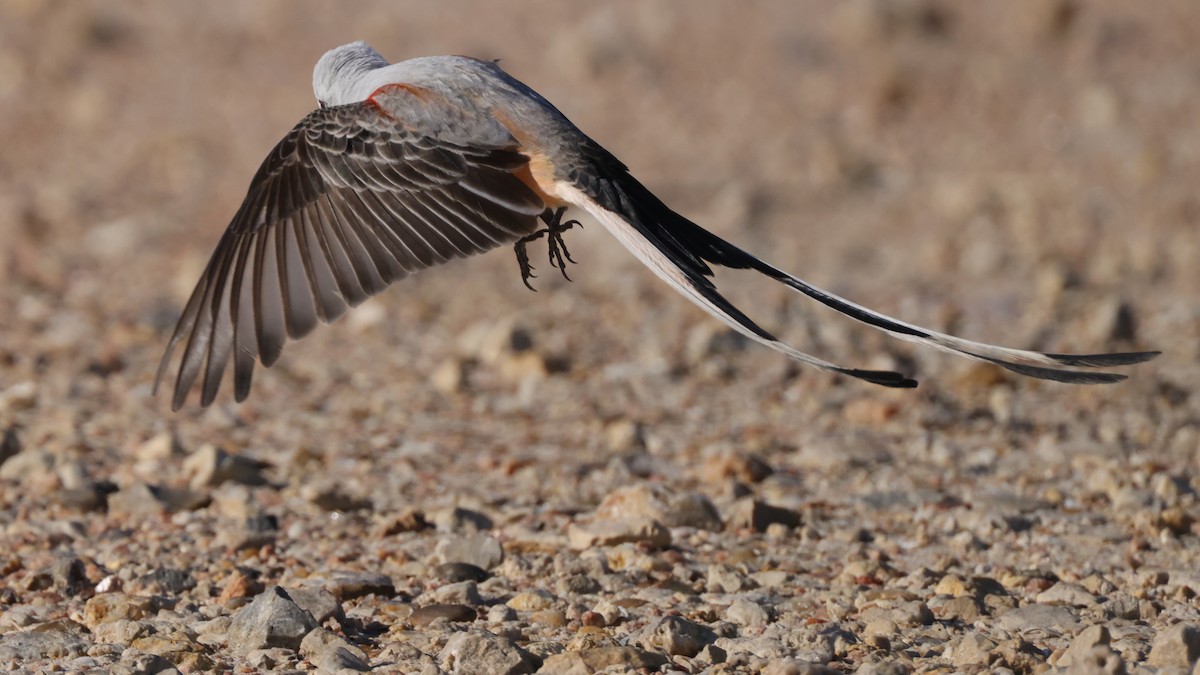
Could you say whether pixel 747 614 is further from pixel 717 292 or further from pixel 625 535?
pixel 717 292

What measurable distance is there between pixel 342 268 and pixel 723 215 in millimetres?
4565

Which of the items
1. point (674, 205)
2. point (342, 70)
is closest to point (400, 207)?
point (342, 70)

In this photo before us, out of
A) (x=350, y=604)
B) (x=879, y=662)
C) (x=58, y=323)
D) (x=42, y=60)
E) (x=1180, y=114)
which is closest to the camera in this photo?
(x=879, y=662)

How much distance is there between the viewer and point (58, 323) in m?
6.90

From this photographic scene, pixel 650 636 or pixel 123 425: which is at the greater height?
pixel 123 425

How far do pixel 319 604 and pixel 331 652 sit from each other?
0.29m

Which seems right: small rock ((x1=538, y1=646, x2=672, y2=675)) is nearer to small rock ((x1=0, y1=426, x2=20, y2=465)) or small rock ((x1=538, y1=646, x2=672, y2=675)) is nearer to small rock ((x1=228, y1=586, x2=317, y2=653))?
small rock ((x1=228, y1=586, x2=317, y2=653))

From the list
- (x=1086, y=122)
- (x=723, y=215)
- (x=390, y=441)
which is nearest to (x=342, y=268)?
(x=390, y=441)

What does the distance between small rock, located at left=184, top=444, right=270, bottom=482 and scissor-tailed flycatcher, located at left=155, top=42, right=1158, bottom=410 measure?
1.62 ft

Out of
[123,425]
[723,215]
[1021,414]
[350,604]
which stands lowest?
[350,604]

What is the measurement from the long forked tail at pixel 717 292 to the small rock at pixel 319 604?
114 cm

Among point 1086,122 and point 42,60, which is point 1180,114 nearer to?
point 1086,122

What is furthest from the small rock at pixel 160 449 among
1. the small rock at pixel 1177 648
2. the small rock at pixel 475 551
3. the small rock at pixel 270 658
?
the small rock at pixel 1177 648

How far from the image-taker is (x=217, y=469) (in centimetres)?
496
